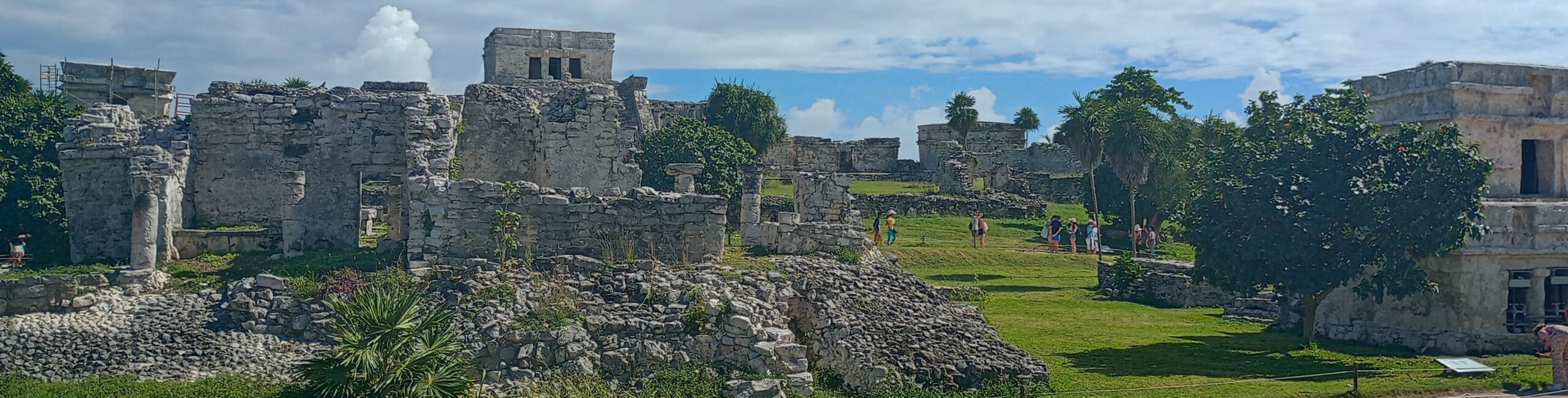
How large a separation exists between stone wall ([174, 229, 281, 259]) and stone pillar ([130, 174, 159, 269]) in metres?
0.48

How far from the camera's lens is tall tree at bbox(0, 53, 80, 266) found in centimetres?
2381

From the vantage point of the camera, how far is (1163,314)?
75.1 ft

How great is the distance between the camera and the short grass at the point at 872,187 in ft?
133

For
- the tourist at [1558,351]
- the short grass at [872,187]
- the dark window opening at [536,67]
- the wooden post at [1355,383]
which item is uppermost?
the dark window opening at [536,67]

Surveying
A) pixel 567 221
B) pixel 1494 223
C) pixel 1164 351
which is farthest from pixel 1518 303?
pixel 567 221

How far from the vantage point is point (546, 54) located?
4166 centimetres

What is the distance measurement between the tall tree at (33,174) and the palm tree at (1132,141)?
72.5 feet

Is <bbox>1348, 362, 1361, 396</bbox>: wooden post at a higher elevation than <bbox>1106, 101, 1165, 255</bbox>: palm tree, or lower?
lower

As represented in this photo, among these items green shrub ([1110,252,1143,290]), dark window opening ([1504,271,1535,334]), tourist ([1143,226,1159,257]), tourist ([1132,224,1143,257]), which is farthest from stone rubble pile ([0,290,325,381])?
tourist ([1132,224,1143,257])

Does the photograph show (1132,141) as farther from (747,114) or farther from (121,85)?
(121,85)

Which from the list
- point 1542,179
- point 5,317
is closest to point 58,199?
point 5,317

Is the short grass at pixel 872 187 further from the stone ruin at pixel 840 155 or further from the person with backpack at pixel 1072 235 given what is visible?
the person with backpack at pixel 1072 235

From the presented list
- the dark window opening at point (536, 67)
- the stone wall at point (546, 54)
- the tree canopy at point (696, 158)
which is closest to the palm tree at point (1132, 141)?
the tree canopy at point (696, 158)

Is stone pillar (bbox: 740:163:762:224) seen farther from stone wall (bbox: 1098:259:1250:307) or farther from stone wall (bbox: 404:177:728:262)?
stone wall (bbox: 1098:259:1250:307)
